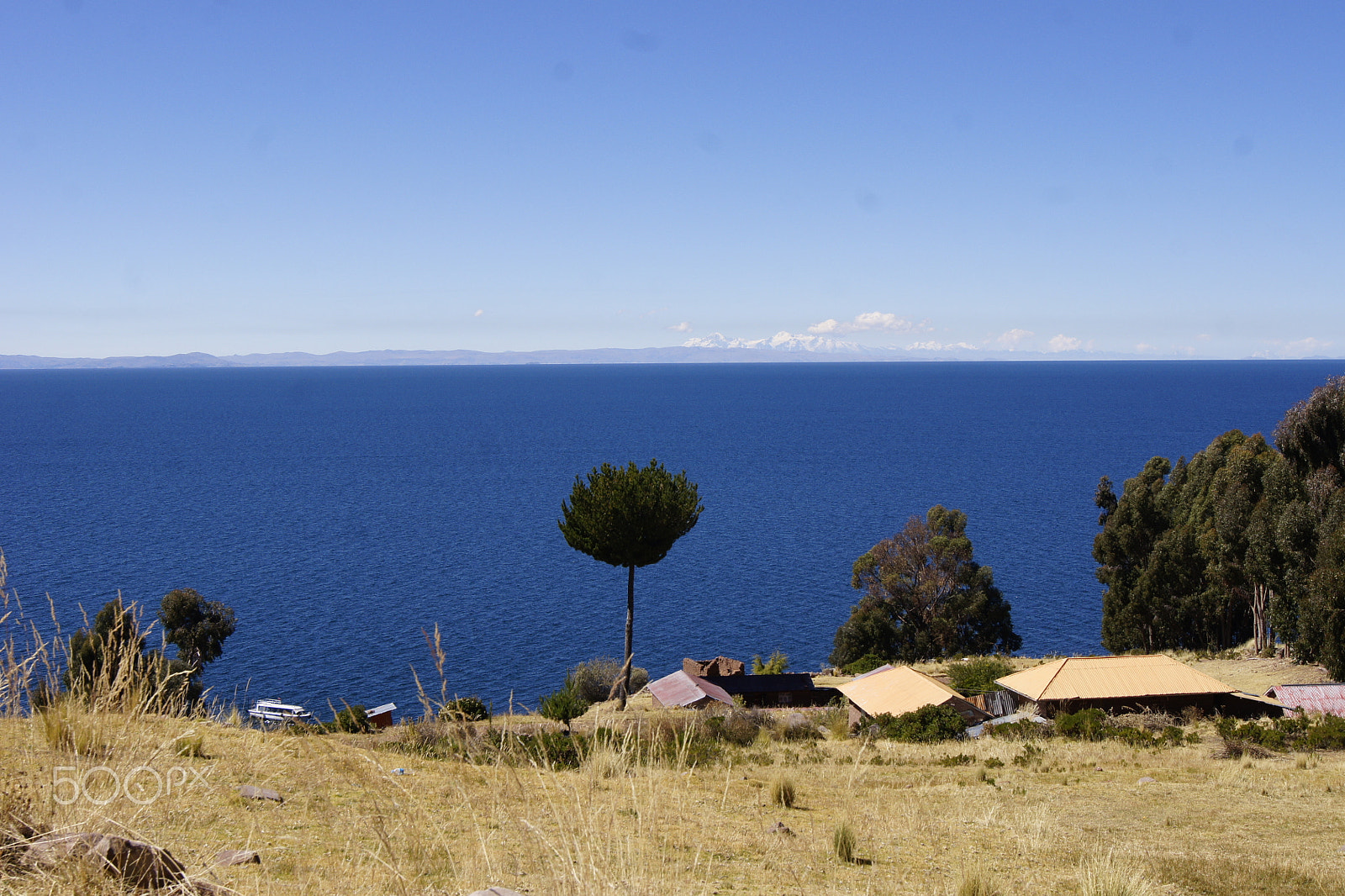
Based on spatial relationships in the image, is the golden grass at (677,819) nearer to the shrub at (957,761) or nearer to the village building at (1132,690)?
the shrub at (957,761)

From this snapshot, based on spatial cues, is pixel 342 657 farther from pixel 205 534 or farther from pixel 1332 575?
pixel 1332 575

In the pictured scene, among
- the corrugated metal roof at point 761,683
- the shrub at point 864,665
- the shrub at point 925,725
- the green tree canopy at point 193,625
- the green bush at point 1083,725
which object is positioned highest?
the green bush at point 1083,725

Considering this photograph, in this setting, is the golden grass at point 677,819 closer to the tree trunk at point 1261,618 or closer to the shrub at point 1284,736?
the shrub at point 1284,736

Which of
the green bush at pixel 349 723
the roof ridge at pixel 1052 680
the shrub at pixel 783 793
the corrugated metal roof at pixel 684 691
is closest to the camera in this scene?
the green bush at pixel 349 723

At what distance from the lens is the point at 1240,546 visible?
3597 cm

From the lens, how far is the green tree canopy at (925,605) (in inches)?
1724

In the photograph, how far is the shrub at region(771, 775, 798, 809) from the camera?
35.5 feet

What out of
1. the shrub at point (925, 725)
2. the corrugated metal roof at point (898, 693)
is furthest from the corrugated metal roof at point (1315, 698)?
the shrub at point (925, 725)

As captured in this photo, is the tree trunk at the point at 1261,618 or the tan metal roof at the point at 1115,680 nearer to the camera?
the tan metal roof at the point at 1115,680

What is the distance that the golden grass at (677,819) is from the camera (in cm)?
387

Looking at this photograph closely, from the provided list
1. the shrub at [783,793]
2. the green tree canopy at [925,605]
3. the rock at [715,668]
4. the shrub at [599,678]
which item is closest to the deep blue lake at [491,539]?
the shrub at [599,678]

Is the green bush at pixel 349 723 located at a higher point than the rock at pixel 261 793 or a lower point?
higher

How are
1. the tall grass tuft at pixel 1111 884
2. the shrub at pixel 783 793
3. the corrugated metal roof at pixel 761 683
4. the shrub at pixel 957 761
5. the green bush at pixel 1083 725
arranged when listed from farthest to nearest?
the corrugated metal roof at pixel 761 683 < the green bush at pixel 1083 725 < the shrub at pixel 957 761 < the shrub at pixel 783 793 < the tall grass tuft at pixel 1111 884

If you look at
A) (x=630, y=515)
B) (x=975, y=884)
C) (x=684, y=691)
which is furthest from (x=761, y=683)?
(x=975, y=884)
